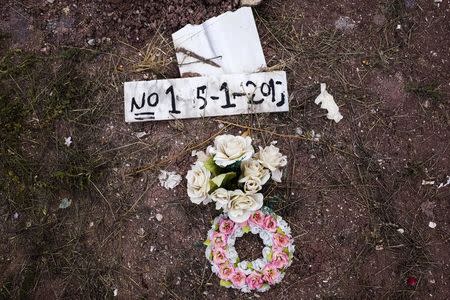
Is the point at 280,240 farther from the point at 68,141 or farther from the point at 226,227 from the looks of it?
the point at 68,141

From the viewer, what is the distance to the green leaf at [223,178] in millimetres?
2037

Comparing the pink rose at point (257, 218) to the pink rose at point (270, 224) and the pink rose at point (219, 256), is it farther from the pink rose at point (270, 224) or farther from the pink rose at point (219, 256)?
the pink rose at point (219, 256)

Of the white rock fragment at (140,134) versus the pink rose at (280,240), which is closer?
the pink rose at (280,240)

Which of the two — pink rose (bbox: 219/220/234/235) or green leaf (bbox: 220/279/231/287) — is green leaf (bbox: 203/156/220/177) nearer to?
pink rose (bbox: 219/220/234/235)

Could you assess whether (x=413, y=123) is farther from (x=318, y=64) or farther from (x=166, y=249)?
(x=166, y=249)

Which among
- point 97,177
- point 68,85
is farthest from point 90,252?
point 68,85

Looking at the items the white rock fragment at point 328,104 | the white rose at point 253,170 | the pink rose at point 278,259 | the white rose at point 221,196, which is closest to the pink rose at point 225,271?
the pink rose at point 278,259

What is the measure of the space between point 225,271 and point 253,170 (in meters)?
0.62

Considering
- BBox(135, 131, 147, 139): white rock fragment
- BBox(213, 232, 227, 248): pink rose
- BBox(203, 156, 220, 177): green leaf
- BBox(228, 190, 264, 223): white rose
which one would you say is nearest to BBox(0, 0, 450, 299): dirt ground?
BBox(135, 131, 147, 139): white rock fragment

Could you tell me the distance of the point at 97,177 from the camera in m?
2.51

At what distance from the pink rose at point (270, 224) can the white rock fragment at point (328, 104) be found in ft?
2.15

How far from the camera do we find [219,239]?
2.39m

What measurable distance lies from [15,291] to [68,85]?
1.17 meters

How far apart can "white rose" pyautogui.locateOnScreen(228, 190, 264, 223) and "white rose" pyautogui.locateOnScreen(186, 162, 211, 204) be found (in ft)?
0.44
